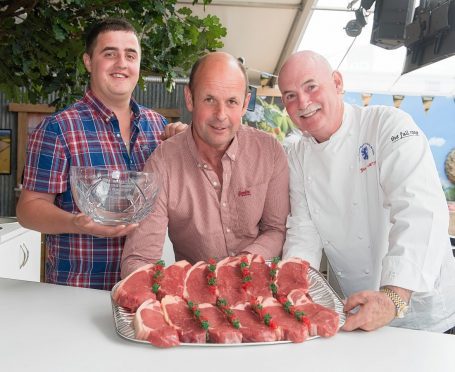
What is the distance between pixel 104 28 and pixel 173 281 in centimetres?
103

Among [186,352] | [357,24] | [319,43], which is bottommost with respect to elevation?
[186,352]

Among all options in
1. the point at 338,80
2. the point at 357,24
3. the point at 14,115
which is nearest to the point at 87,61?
the point at 338,80

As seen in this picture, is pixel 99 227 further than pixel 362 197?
No

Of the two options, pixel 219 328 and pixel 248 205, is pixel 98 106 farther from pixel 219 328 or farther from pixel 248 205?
pixel 219 328

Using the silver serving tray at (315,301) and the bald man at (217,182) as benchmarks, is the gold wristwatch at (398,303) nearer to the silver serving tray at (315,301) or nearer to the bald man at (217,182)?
the silver serving tray at (315,301)

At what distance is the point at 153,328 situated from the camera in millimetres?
1249

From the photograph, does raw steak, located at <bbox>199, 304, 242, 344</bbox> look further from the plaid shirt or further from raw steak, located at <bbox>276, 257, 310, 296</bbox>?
the plaid shirt

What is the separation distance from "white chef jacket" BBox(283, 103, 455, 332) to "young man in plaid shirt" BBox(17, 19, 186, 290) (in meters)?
0.67

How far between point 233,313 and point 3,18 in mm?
1128

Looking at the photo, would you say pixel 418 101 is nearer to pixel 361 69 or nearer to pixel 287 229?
pixel 361 69

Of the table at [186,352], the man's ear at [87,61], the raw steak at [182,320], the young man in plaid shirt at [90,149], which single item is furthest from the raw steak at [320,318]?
the man's ear at [87,61]

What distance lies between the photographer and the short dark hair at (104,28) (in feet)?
6.40

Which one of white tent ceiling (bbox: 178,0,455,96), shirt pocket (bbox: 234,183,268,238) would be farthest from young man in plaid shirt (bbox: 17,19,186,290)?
white tent ceiling (bbox: 178,0,455,96)

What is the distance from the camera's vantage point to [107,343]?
49.4 inches
